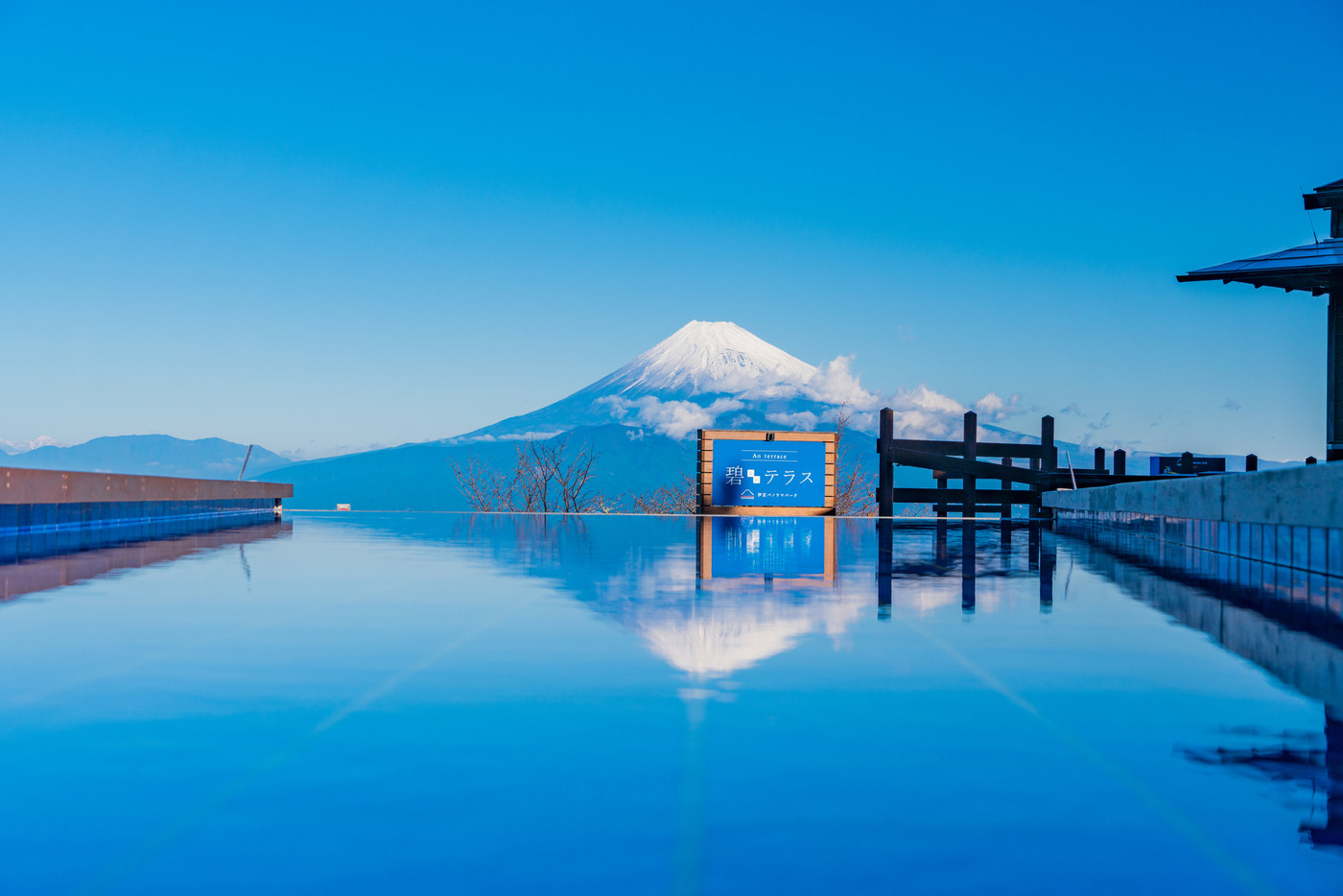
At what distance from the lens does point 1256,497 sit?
7.38 m

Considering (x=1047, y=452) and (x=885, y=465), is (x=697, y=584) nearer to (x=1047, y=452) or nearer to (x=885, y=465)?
(x=885, y=465)

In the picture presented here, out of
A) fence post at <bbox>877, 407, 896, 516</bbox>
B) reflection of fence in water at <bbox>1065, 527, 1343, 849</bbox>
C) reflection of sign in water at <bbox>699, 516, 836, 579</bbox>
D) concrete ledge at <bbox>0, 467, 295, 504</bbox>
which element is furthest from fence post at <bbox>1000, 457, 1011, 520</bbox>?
concrete ledge at <bbox>0, 467, 295, 504</bbox>

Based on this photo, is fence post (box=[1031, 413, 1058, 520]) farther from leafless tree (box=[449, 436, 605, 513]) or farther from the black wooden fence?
leafless tree (box=[449, 436, 605, 513])

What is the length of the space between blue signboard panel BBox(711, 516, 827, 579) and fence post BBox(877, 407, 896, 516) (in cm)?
298

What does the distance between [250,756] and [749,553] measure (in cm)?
681

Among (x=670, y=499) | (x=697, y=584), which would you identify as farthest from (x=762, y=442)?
(x=697, y=584)

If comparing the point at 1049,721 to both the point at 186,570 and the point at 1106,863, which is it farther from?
the point at 186,570

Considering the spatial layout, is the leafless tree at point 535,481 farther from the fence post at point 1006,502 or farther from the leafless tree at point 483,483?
the fence post at point 1006,502

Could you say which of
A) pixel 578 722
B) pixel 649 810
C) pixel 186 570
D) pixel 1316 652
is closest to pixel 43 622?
pixel 186 570

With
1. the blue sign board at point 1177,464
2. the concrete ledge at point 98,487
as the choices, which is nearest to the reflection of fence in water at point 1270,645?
the concrete ledge at point 98,487

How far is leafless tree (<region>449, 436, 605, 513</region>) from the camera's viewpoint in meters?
26.4

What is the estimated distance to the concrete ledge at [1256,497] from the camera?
20.3ft

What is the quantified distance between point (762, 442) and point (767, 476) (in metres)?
0.66

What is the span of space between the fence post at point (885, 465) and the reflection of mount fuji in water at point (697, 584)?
5432mm
